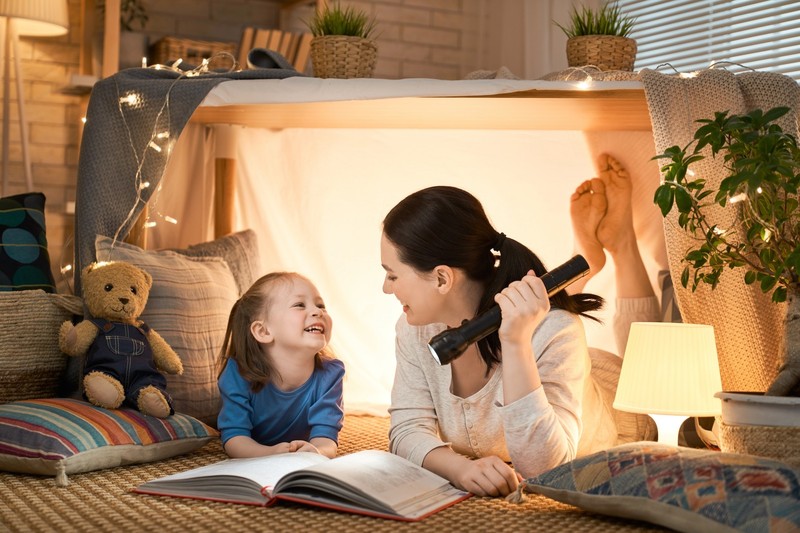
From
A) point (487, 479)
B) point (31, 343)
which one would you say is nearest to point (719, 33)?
point (487, 479)

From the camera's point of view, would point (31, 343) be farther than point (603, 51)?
No

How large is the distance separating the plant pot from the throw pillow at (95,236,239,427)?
1.02 meters

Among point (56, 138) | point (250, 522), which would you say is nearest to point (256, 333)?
point (250, 522)

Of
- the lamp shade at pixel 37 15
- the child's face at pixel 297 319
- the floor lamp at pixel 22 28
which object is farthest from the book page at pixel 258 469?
the lamp shade at pixel 37 15

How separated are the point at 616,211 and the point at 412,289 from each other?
3.34ft

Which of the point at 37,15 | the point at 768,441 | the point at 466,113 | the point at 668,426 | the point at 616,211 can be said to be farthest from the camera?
the point at 37,15

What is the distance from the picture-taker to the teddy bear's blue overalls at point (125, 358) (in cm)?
175

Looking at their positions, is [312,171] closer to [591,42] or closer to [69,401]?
[591,42]

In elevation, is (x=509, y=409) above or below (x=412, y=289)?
below

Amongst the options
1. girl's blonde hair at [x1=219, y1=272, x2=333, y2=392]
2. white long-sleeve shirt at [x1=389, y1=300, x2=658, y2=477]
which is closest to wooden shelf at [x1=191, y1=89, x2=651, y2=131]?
girl's blonde hair at [x1=219, y1=272, x2=333, y2=392]

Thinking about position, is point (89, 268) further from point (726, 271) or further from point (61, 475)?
point (726, 271)

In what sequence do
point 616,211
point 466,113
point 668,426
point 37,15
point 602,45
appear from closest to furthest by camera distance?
point 668,426
point 466,113
point 602,45
point 616,211
point 37,15

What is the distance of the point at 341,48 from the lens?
204 cm

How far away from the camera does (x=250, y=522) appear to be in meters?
1.28
